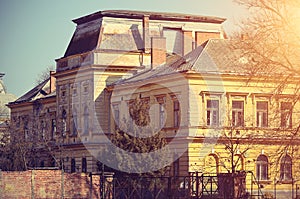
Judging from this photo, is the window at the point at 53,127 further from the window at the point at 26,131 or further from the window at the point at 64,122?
the window at the point at 64,122

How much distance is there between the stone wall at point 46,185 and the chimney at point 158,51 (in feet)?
77.5

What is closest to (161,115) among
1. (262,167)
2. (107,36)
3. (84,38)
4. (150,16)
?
(262,167)

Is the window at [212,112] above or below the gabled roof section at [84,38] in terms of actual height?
below

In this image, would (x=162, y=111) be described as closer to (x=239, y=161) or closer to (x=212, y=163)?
(x=212, y=163)

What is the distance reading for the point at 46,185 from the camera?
4506 centimetres

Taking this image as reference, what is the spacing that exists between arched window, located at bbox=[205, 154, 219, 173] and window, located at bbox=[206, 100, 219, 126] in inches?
83.5

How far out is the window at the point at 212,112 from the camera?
6094 cm

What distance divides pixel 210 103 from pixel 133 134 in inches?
332

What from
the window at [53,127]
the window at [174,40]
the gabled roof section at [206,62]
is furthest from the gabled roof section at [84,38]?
the gabled roof section at [206,62]

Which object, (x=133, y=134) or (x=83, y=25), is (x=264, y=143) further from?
(x=83, y=25)

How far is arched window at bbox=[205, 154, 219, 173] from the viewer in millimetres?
60250

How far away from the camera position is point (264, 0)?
129 ft

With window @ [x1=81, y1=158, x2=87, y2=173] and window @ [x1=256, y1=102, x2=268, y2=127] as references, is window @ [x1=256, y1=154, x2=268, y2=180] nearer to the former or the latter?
window @ [x1=256, y1=102, x2=268, y2=127]

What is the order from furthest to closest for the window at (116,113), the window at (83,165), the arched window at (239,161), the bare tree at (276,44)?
1. the window at (83,165)
2. the window at (116,113)
3. the arched window at (239,161)
4. the bare tree at (276,44)
